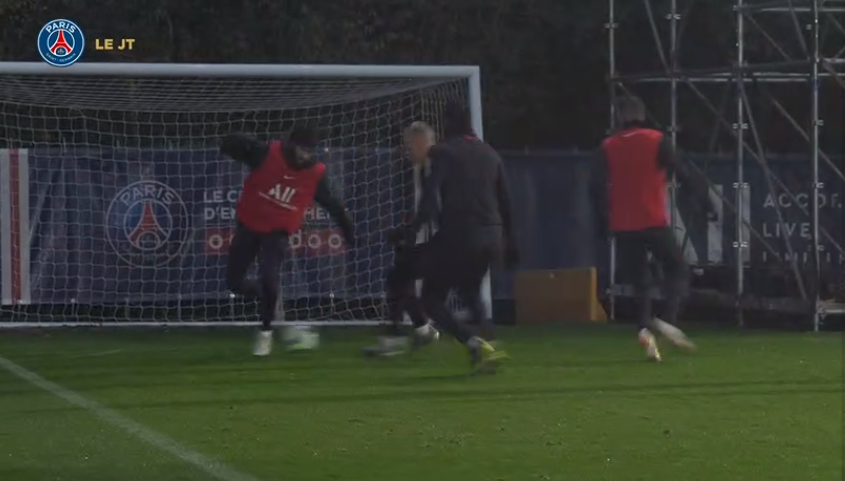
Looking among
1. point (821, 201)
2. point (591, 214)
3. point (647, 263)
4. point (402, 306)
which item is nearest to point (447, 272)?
point (402, 306)

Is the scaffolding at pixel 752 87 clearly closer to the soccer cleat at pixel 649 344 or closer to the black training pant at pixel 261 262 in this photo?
the soccer cleat at pixel 649 344

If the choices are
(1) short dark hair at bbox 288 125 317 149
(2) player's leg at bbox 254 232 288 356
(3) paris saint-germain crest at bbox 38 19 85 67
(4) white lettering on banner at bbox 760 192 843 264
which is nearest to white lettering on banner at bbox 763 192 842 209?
(4) white lettering on banner at bbox 760 192 843 264

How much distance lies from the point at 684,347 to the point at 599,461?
5138 millimetres

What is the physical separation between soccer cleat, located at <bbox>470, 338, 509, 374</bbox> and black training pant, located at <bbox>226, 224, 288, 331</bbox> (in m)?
1.80

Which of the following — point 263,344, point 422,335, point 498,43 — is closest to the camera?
point 422,335

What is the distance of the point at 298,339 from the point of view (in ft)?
44.1

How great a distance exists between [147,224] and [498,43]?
18.7 ft

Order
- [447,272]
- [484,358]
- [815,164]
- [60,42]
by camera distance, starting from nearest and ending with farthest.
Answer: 1. [447,272]
2. [484,358]
3. [815,164]
4. [60,42]

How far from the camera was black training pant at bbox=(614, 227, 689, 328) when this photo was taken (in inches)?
488

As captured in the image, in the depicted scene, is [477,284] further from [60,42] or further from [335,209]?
[60,42]

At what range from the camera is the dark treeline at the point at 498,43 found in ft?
63.1

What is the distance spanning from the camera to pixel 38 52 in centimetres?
1884

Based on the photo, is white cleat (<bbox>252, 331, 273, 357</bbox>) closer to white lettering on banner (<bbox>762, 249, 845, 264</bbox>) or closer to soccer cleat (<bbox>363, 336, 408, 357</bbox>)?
soccer cleat (<bbox>363, 336, 408, 357</bbox>)

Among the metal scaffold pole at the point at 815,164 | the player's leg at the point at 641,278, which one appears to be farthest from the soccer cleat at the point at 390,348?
the metal scaffold pole at the point at 815,164
